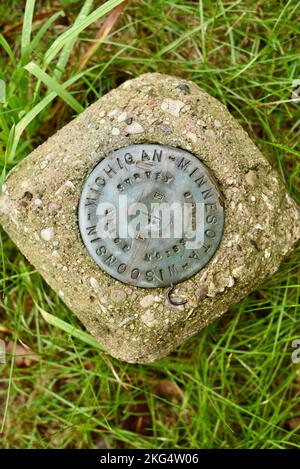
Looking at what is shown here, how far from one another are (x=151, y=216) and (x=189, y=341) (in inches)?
24.5

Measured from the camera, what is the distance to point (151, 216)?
1.64m

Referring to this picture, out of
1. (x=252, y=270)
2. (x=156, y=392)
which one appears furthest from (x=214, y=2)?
(x=156, y=392)

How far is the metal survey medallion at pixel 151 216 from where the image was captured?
5.40ft

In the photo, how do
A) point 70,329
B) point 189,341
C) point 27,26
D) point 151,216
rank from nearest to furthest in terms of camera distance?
1. point 151,216
2. point 27,26
3. point 70,329
4. point 189,341

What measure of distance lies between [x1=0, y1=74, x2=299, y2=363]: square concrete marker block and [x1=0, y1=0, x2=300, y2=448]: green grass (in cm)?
25

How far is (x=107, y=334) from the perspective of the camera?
68.5 inches

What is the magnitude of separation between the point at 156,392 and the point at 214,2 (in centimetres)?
144
